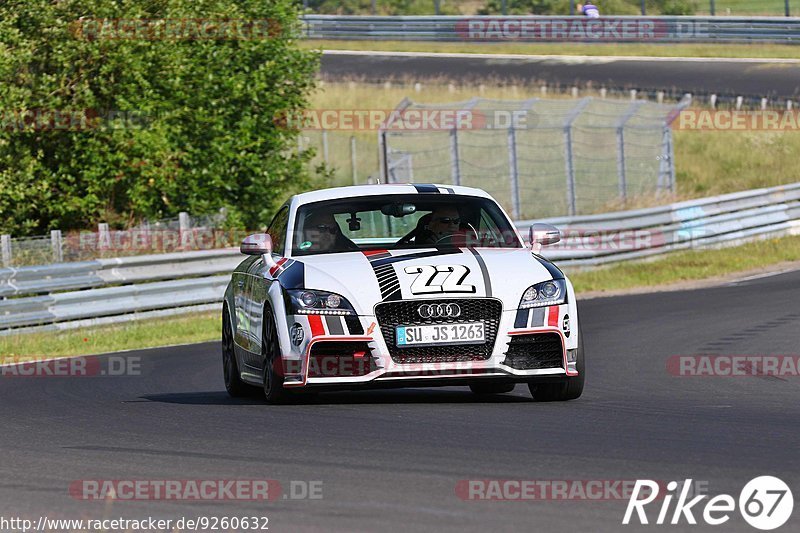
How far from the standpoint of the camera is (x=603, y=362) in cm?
1370

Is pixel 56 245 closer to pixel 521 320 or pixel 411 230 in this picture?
pixel 411 230

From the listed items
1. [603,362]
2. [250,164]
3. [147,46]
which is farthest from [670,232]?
[603,362]

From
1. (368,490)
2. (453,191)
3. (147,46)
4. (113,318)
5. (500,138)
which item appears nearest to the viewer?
(368,490)

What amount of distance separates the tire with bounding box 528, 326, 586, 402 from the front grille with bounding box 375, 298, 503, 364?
0.68 metres

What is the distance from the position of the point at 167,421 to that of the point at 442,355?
1.70 metres

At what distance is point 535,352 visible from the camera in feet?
31.5

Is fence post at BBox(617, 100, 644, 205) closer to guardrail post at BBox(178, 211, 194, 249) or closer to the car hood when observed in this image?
guardrail post at BBox(178, 211, 194, 249)

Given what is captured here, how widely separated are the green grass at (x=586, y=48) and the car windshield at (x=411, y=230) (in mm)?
39319

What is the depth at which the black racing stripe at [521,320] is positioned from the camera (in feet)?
31.1

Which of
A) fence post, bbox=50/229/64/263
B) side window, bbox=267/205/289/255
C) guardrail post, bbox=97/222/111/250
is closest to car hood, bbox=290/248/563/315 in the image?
side window, bbox=267/205/289/255

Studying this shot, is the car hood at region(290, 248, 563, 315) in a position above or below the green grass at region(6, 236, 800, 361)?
above

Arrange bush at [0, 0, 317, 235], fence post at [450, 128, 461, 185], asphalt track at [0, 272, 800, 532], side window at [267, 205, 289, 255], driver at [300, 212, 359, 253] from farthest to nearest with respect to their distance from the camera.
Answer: fence post at [450, 128, 461, 185], bush at [0, 0, 317, 235], side window at [267, 205, 289, 255], driver at [300, 212, 359, 253], asphalt track at [0, 272, 800, 532]

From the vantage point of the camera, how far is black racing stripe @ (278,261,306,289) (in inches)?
380

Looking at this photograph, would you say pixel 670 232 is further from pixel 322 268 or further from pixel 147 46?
pixel 322 268
